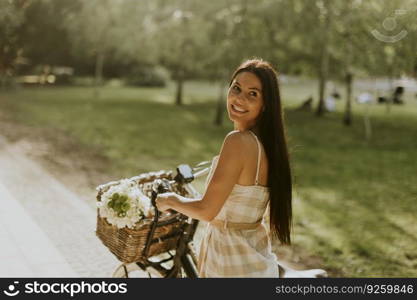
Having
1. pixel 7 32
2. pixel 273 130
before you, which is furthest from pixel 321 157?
pixel 273 130

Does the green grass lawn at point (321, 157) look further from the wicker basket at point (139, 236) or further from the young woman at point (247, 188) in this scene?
the wicker basket at point (139, 236)

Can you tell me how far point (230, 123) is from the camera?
23.1 metres

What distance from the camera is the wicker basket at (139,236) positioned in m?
3.15

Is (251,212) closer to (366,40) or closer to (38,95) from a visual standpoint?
(366,40)

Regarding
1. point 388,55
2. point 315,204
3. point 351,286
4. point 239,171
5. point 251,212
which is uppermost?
point 388,55

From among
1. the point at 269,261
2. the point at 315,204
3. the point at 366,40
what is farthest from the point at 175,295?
the point at 366,40

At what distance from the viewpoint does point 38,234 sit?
6.67 metres

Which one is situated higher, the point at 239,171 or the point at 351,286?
the point at 239,171

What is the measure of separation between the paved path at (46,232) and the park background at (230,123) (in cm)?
17

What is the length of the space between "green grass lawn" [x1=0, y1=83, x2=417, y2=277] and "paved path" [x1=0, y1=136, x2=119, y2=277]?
2.32 meters

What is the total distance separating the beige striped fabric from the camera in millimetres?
2730

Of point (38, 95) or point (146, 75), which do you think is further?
point (146, 75)

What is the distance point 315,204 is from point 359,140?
10594 millimetres

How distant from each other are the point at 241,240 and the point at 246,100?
819mm
